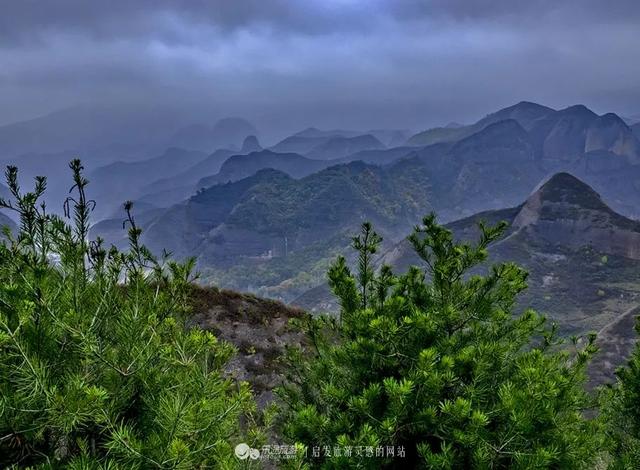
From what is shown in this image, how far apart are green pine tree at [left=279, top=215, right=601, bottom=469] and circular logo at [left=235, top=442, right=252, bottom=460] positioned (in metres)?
0.60

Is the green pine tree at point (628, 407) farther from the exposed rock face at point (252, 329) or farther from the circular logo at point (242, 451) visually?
the exposed rock face at point (252, 329)

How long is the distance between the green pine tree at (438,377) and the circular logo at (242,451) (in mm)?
604

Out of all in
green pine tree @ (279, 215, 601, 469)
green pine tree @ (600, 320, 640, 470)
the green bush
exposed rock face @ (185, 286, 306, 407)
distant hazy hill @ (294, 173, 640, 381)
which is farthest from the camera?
distant hazy hill @ (294, 173, 640, 381)

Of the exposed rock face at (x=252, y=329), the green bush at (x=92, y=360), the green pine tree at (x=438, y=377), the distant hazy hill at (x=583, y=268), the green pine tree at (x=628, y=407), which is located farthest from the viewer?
the distant hazy hill at (x=583, y=268)

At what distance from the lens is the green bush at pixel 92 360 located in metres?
3.00

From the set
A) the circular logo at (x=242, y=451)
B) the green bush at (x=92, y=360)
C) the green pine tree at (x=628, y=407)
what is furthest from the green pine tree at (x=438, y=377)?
the green pine tree at (x=628, y=407)

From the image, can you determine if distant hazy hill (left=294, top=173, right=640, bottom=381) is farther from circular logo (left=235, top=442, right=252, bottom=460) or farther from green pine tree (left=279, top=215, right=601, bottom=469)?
circular logo (left=235, top=442, right=252, bottom=460)

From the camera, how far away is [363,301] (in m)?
5.59

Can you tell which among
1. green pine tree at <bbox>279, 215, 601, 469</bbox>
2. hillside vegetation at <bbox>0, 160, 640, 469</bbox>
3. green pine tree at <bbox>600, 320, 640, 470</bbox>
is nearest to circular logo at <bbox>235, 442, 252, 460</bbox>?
hillside vegetation at <bbox>0, 160, 640, 469</bbox>

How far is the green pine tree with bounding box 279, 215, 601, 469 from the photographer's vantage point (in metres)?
4.04

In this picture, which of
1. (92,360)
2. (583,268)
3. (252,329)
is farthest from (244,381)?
(583,268)

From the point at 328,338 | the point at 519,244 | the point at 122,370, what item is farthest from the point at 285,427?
the point at 519,244

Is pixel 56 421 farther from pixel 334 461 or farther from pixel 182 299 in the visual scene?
pixel 334 461

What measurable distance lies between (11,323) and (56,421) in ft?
2.70
